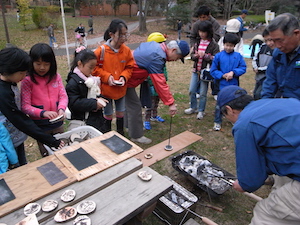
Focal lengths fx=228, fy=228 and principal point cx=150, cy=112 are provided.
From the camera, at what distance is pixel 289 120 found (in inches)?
59.4

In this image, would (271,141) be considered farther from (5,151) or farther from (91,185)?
(5,151)

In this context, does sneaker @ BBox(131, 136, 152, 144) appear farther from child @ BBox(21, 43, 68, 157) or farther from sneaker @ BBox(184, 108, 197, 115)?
child @ BBox(21, 43, 68, 157)

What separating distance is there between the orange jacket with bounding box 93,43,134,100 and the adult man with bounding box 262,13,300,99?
1.84 meters

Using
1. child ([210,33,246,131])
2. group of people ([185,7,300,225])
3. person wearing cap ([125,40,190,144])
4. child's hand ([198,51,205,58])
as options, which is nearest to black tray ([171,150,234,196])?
group of people ([185,7,300,225])

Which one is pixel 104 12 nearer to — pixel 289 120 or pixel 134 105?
pixel 134 105

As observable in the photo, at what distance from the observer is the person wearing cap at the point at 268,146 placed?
1520mm

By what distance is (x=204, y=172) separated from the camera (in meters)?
2.90

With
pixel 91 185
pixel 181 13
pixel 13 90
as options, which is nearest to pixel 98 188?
pixel 91 185

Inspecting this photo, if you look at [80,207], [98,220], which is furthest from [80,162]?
[98,220]

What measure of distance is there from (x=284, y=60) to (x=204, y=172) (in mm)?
1677

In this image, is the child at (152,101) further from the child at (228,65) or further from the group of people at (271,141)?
the group of people at (271,141)

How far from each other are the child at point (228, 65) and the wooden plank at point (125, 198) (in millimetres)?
2755

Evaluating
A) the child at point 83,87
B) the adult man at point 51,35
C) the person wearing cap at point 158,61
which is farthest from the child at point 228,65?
the adult man at point 51,35

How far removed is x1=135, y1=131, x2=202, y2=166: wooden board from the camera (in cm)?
352
